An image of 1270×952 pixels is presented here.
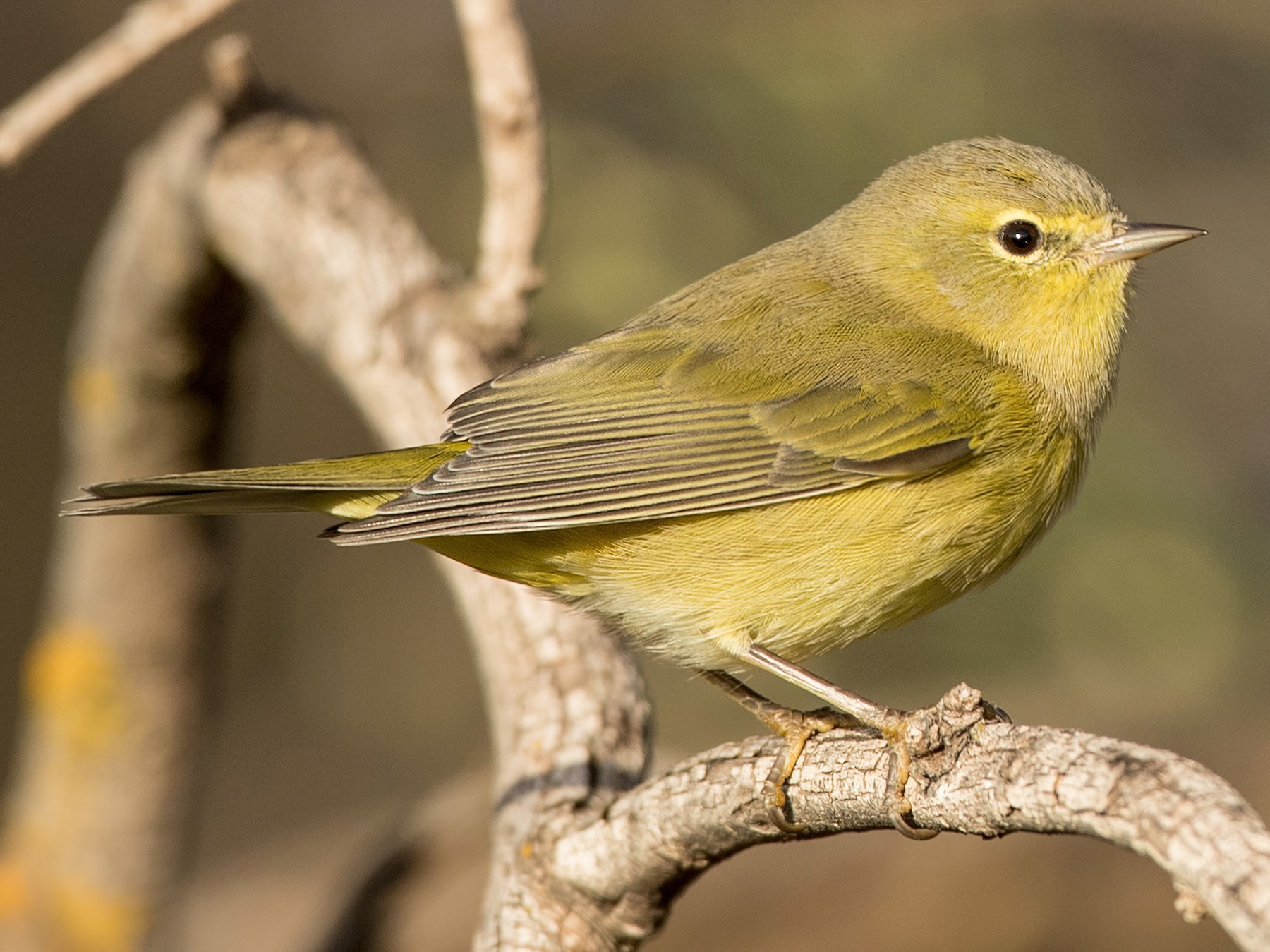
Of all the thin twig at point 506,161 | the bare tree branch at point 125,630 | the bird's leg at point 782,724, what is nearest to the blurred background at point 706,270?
the bare tree branch at point 125,630

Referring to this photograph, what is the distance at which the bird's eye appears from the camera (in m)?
3.08

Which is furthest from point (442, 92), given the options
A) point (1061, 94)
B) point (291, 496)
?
point (291, 496)

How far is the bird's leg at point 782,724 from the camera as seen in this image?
2.23 metres

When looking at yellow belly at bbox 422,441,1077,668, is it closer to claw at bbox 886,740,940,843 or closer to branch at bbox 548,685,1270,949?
branch at bbox 548,685,1270,949

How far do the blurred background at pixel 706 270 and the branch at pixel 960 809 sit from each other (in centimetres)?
217

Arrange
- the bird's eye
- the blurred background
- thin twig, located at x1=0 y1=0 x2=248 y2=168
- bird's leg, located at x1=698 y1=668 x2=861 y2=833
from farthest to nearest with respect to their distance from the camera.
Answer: the blurred background < thin twig, located at x1=0 y1=0 x2=248 y2=168 < the bird's eye < bird's leg, located at x1=698 y1=668 x2=861 y2=833

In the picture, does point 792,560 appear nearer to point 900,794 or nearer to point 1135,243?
point 900,794

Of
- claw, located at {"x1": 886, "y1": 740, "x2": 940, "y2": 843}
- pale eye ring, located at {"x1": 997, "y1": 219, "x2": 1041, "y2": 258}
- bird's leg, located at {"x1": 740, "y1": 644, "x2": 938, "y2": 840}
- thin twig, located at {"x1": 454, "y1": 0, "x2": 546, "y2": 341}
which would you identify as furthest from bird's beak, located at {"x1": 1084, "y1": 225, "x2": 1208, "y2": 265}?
claw, located at {"x1": 886, "y1": 740, "x2": 940, "y2": 843}

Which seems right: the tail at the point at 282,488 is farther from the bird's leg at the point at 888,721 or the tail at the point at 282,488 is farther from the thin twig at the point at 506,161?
the bird's leg at the point at 888,721

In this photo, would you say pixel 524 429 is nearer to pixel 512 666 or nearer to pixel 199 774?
pixel 512 666

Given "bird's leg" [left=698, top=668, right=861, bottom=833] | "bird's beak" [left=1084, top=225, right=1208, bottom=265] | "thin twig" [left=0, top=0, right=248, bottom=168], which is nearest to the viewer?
"bird's leg" [left=698, top=668, right=861, bottom=833]

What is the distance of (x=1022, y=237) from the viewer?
309cm

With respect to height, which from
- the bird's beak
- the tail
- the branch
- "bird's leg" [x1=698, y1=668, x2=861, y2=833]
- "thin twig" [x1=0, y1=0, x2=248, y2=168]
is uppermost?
"thin twig" [x1=0, y1=0, x2=248, y2=168]

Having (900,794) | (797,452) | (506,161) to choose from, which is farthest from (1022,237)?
(900,794)
